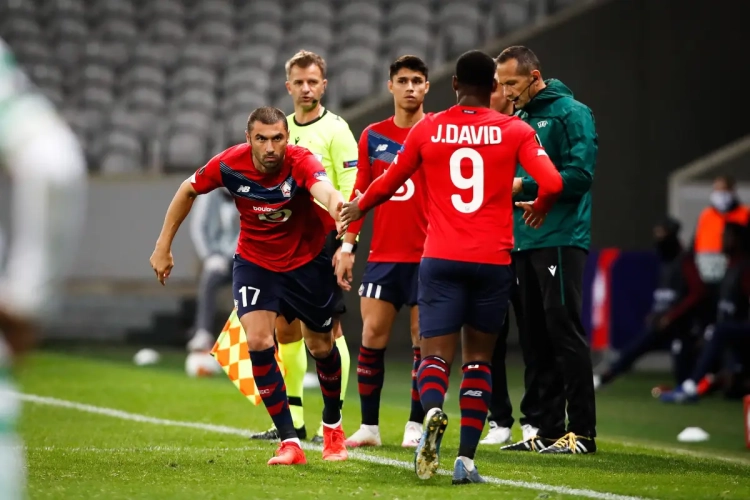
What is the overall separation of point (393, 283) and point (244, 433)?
59.6 inches

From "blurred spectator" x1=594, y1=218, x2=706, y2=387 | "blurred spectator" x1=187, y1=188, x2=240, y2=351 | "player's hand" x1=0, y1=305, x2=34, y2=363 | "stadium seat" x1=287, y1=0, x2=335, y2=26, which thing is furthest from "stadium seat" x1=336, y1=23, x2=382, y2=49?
"player's hand" x1=0, y1=305, x2=34, y2=363

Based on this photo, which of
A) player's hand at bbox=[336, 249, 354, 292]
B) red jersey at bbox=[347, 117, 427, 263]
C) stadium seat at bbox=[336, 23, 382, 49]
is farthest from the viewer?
stadium seat at bbox=[336, 23, 382, 49]

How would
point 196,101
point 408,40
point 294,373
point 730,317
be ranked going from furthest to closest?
point 196,101
point 408,40
point 730,317
point 294,373

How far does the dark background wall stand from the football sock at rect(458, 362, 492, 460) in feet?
36.2

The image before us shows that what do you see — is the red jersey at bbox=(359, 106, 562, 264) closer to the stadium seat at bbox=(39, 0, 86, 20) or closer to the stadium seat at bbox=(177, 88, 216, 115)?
the stadium seat at bbox=(177, 88, 216, 115)

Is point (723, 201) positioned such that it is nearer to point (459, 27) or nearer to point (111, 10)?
point (459, 27)

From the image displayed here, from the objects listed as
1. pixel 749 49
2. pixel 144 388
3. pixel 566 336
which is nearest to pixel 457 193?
pixel 566 336

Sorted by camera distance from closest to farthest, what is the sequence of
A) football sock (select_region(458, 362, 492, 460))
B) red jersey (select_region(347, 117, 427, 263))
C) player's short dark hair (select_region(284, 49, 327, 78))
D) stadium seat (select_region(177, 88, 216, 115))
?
football sock (select_region(458, 362, 492, 460)) → red jersey (select_region(347, 117, 427, 263)) → player's short dark hair (select_region(284, 49, 327, 78)) → stadium seat (select_region(177, 88, 216, 115))

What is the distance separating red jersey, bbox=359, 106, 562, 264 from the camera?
5555 mm

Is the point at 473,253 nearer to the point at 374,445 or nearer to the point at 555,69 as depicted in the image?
the point at 374,445

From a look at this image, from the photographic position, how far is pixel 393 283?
23.4ft

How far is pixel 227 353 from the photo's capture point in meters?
7.64

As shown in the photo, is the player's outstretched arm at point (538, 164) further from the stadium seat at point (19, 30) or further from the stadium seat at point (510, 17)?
the stadium seat at point (19, 30)

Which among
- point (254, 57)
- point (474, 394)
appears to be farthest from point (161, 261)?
point (254, 57)
